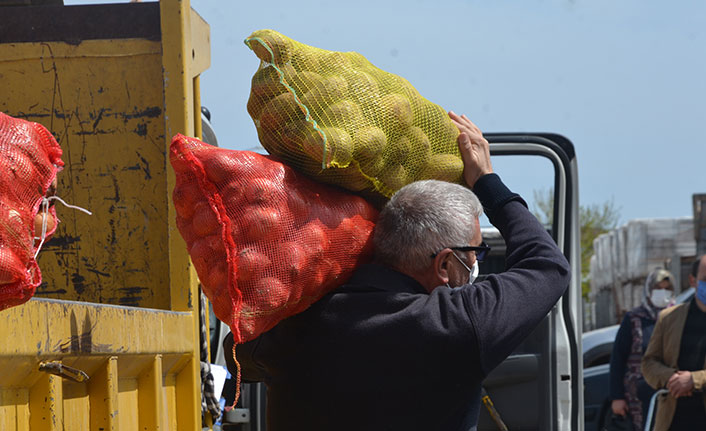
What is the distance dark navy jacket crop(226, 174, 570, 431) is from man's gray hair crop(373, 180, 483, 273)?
5 centimetres

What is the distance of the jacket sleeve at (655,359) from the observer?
6.26 m

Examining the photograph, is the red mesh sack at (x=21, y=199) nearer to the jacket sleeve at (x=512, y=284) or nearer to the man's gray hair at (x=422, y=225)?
the man's gray hair at (x=422, y=225)

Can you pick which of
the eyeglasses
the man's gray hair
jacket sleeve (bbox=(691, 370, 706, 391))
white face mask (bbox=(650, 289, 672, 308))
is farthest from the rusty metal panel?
white face mask (bbox=(650, 289, 672, 308))

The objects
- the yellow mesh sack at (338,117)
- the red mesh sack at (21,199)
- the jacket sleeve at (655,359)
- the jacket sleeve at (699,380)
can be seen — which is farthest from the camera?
the jacket sleeve at (655,359)

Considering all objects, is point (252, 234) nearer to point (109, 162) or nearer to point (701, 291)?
point (109, 162)

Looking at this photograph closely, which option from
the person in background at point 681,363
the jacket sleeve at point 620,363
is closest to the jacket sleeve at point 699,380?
the person in background at point 681,363

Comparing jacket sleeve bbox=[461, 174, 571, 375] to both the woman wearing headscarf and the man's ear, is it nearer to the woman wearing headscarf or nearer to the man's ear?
the man's ear

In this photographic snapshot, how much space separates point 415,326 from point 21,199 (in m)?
0.98

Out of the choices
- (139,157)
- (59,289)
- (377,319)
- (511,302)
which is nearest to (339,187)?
(377,319)

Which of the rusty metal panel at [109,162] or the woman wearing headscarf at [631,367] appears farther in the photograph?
the woman wearing headscarf at [631,367]

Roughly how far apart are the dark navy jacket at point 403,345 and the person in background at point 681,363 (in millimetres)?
4095

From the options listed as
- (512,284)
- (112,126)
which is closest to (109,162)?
(112,126)

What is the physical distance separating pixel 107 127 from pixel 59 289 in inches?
21.2

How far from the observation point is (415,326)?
2246mm
